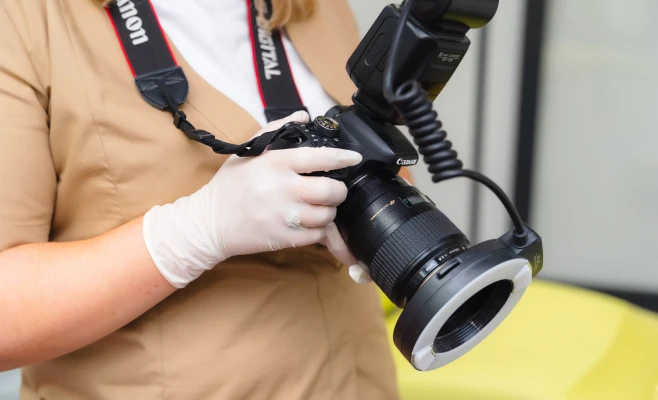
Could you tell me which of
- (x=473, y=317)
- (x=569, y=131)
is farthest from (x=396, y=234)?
(x=569, y=131)

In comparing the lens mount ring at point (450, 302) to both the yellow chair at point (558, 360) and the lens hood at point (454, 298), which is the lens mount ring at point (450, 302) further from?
the yellow chair at point (558, 360)

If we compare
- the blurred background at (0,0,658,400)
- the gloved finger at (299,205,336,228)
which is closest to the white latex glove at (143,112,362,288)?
the gloved finger at (299,205,336,228)

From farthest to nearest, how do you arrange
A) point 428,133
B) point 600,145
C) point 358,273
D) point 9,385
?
1. point 600,145
2. point 9,385
3. point 358,273
4. point 428,133

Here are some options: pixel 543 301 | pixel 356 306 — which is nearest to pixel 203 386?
pixel 356 306

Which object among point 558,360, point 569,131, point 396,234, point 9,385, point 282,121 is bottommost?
point 558,360

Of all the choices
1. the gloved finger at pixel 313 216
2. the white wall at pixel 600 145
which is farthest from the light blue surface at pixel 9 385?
the white wall at pixel 600 145

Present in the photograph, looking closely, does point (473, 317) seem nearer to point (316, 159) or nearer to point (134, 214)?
point (316, 159)

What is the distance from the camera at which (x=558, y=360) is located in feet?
3.99

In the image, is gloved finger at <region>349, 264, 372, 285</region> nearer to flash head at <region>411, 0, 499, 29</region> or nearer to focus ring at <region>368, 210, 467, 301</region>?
focus ring at <region>368, 210, 467, 301</region>

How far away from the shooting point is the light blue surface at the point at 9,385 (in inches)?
43.5

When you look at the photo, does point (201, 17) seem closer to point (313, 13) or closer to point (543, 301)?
point (313, 13)

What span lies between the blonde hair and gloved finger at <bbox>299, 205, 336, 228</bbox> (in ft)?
0.87

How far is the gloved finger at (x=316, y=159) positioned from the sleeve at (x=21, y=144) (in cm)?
22

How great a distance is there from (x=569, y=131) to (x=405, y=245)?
4.83ft
